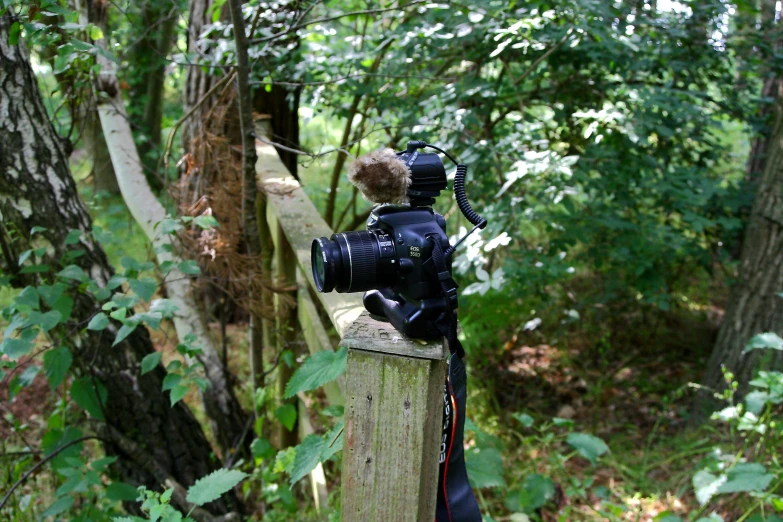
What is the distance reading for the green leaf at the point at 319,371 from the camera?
140cm

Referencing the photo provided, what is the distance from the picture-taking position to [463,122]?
275 centimetres

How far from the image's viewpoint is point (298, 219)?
2441 millimetres

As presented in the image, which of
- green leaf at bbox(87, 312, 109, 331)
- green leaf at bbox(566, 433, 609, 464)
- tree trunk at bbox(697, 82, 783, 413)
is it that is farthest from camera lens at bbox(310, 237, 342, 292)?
tree trunk at bbox(697, 82, 783, 413)

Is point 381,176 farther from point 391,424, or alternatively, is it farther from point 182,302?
point 182,302

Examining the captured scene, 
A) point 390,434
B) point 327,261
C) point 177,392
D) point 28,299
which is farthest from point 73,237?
point 390,434

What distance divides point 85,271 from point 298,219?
85 cm

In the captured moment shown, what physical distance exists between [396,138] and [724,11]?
180 centimetres

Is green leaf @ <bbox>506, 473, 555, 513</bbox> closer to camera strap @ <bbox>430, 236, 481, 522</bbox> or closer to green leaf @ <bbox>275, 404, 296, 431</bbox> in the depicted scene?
green leaf @ <bbox>275, 404, 296, 431</bbox>

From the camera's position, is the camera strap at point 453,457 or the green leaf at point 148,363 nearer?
the camera strap at point 453,457

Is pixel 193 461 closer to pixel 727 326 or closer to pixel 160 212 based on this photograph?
pixel 160 212

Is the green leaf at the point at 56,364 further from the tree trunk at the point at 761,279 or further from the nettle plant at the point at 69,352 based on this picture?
the tree trunk at the point at 761,279

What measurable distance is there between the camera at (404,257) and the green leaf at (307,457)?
41cm

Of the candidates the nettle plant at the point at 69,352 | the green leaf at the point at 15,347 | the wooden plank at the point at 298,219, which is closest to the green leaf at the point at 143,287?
the nettle plant at the point at 69,352

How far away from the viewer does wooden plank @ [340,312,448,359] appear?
3.60ft
